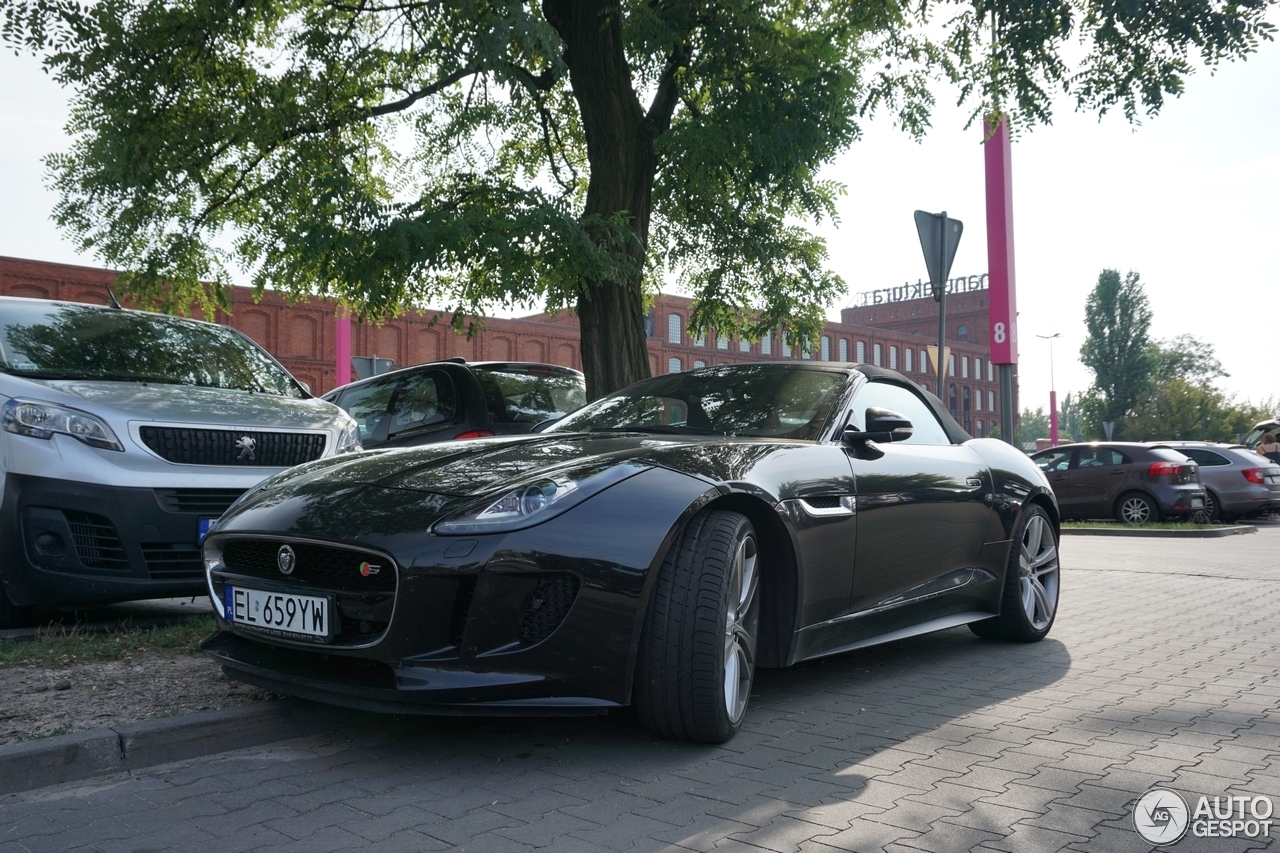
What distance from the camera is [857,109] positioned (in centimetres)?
1026

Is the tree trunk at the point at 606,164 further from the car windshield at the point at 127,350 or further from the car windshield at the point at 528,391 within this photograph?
the car windshield at the point at 127,350

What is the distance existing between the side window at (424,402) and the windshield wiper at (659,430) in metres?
4.05

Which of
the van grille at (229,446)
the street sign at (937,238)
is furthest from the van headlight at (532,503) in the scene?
the street sign at (937,238)

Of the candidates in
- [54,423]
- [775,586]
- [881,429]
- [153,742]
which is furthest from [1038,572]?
[54,423]

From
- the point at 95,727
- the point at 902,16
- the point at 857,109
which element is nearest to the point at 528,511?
the point at 95,727

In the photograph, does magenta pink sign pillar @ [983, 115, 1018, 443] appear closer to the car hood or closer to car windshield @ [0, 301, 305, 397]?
car windshield @ [0, 301, 305, 397]

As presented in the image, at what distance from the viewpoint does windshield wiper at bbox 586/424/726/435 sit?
4590mm

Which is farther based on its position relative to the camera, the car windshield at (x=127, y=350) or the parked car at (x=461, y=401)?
the parked car at (x=461, y=401)

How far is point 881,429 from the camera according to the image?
4.51 metres

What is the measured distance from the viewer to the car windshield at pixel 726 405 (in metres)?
4.62

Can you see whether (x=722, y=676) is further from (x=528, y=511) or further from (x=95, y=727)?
(x=95, y=727)

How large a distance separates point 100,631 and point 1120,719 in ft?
15.7

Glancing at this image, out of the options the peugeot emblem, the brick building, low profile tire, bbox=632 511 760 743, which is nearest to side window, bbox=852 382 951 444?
low profile tire, bbox=632 511 760 743

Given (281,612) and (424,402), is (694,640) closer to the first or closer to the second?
(281,612)
